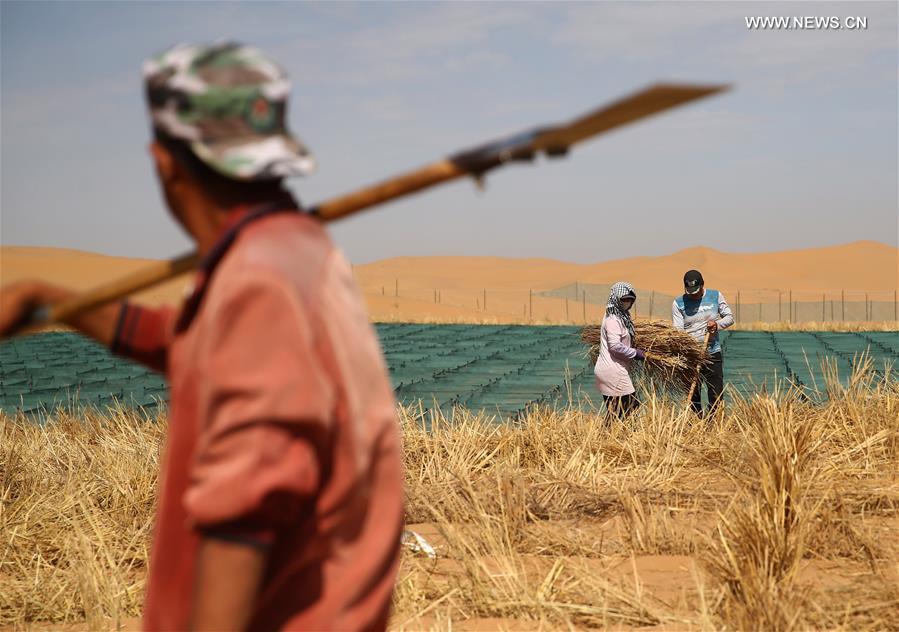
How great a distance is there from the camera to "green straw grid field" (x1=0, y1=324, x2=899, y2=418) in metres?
12.8

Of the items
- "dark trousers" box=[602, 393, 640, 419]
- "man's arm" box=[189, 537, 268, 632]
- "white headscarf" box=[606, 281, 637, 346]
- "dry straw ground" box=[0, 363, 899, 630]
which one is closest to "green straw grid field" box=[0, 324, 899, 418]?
"dark trousers" box=[602, 393, 640, 419]

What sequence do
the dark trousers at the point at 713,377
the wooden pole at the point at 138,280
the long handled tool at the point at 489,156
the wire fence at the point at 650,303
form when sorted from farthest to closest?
the wire fence at the point at 650,303 → the dark trousers at the point at 713,377 → the wooden pole at the point at 138,280 → the long handled tool at the point at 489,156

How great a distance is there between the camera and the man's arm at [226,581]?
4.36 feet

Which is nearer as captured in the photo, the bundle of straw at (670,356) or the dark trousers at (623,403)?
the dark trousers at (623,403)

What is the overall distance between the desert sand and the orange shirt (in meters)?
51.1

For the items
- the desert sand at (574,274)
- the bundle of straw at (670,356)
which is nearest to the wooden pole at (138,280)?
the bundle of straw at (670,356)

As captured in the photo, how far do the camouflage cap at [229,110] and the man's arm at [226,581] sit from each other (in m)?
0.47

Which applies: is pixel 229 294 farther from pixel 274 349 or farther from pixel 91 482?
pixel 91 482

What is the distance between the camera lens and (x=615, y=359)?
8.44 m

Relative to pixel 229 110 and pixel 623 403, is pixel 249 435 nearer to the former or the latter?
pixel 229 110

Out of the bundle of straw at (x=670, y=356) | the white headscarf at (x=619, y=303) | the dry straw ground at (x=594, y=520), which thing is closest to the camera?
the dry straw ground at (x=594, y=520)

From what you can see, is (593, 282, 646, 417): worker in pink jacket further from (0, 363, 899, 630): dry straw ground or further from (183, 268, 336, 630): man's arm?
(183, 268, 336, 630): man's arm

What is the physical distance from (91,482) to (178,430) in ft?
16.3

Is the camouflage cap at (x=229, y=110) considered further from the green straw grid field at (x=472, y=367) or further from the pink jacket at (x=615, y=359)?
the green straw grid field at (x=472, y=367)
